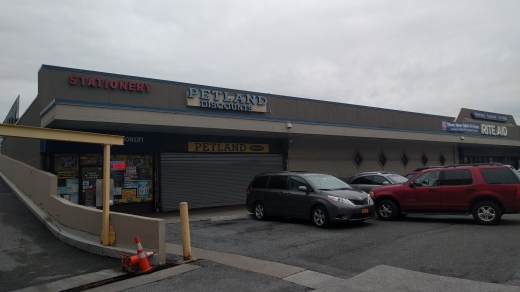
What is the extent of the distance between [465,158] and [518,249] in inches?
1057

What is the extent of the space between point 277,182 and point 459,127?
20184mm

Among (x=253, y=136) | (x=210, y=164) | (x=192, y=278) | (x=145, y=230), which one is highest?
(x=253, y=136)

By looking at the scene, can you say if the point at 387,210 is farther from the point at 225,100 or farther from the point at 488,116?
the point at 488,116

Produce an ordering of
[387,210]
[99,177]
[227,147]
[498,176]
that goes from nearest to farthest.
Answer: [498,176] → [387,210] → [99,177] → [227,147]

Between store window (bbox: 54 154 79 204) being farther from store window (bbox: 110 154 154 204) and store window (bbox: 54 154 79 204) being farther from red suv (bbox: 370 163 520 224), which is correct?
red suv (bbox: 370 163 520 224)

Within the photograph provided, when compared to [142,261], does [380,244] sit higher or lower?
lower

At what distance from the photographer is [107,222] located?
9.07m

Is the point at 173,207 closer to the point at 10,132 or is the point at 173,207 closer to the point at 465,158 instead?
the point at 10,132

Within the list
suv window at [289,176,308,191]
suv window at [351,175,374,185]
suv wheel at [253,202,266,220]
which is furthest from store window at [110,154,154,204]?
suv window at [351,175,374,185]

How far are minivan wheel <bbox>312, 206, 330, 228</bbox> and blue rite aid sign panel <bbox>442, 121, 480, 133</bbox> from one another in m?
19.6

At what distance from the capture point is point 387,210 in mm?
13711

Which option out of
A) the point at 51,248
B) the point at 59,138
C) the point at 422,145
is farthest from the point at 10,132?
the point at 422,145

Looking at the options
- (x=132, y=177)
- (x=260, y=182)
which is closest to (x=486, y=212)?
(x=260, y=182)

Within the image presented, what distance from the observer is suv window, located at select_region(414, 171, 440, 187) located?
1294 centimetres
